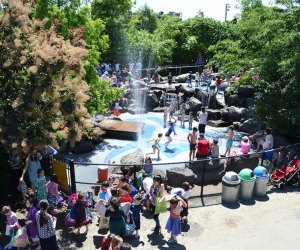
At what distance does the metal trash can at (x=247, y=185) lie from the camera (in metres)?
11.1

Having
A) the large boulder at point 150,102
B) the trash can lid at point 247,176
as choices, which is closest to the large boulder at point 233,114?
the large boulder at point 150,102

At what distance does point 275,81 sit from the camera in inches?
665

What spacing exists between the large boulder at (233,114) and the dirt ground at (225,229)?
10.3 metres

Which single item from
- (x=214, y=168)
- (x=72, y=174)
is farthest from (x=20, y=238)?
(x=214, y=168)

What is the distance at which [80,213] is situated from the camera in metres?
8.99

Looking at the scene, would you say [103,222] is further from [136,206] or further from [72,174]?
[72,174]

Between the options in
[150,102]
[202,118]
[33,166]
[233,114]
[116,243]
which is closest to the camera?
[116,243]

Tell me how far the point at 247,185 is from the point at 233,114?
Answer: 10.8m

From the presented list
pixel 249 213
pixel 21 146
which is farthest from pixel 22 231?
pixel 249 213

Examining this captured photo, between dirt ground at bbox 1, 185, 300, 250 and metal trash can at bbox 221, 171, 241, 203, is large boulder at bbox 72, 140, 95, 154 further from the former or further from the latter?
metal trash can at bbox 221, 171, 241, 203

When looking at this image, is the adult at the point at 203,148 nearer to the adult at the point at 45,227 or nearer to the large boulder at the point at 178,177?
the large boulder at the point at 178,177

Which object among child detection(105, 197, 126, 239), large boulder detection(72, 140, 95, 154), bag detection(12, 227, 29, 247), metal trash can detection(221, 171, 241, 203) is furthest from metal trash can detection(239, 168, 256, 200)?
large boulder detection(72, 140, 95, 154)

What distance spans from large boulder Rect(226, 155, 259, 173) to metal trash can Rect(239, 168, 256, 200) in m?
1.57

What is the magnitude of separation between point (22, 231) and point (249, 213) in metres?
6.21
